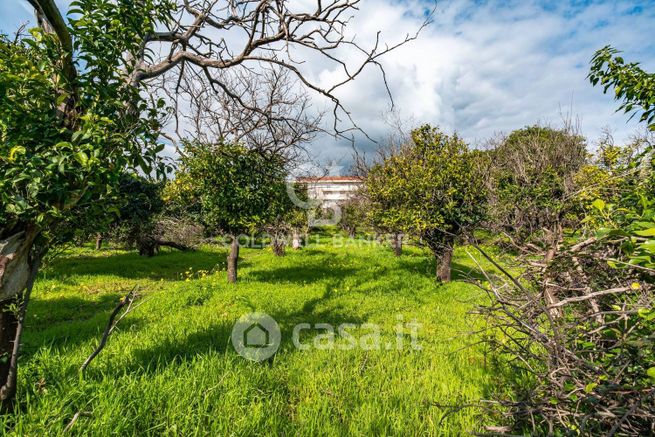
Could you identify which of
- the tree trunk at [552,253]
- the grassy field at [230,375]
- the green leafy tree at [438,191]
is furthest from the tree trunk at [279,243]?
the tree trunk at [552,253]

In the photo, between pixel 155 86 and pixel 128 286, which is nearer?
pixel 155 86

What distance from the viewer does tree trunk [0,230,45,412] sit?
263 centimetres

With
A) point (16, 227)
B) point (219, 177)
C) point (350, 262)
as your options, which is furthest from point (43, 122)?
point (350, 262)


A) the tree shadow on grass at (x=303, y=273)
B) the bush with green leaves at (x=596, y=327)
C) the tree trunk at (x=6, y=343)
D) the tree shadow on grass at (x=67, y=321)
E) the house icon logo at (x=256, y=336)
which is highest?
the bush with green leaves at (x=596, y=327)

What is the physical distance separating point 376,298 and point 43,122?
28.3ft

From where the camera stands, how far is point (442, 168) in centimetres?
1230

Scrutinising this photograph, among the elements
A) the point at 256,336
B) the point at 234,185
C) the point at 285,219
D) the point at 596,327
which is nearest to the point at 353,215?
the point at 285,219

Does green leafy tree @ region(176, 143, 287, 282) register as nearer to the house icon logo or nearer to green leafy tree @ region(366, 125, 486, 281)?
the house icon logo

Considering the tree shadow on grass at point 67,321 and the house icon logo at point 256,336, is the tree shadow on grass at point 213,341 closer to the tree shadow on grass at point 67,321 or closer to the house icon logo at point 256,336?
the house icon logo at point 256,336

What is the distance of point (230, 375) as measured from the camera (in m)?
3.95

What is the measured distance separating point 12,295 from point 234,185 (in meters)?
8.47

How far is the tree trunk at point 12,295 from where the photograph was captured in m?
2.63

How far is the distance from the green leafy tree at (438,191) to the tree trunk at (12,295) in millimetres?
10722

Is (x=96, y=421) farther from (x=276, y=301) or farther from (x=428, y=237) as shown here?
(x=428, y=237)
